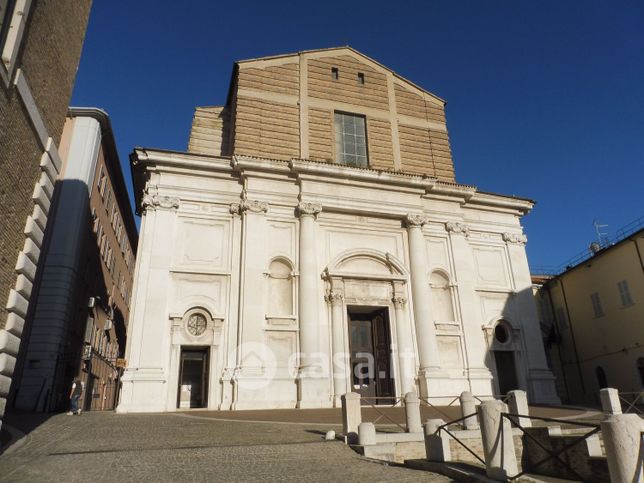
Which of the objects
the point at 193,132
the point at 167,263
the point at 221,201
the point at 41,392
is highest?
the point at 193,132

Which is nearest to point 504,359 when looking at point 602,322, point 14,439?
point 602,322

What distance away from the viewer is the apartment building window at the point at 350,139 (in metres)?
22.5

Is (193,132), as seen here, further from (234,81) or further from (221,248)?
(221,248)

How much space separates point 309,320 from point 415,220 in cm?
696

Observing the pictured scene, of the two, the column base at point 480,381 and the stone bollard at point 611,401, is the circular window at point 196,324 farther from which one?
the stone bollard at point 611,401

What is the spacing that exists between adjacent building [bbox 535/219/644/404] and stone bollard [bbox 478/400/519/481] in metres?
19.1

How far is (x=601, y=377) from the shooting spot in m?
24.5

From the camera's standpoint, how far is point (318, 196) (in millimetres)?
20078

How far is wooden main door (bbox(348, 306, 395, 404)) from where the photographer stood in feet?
62.4

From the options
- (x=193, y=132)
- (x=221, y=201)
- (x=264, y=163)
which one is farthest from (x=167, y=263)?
(x=193, y=132)

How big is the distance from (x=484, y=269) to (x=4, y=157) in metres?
20.1

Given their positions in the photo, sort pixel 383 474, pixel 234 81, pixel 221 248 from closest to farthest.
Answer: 1. pixel 383 474
2. pixel 221 248
3. pixel 234 81

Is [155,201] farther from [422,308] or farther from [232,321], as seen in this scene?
[422,308]

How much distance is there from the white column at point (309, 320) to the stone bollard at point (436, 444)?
8846 mm
